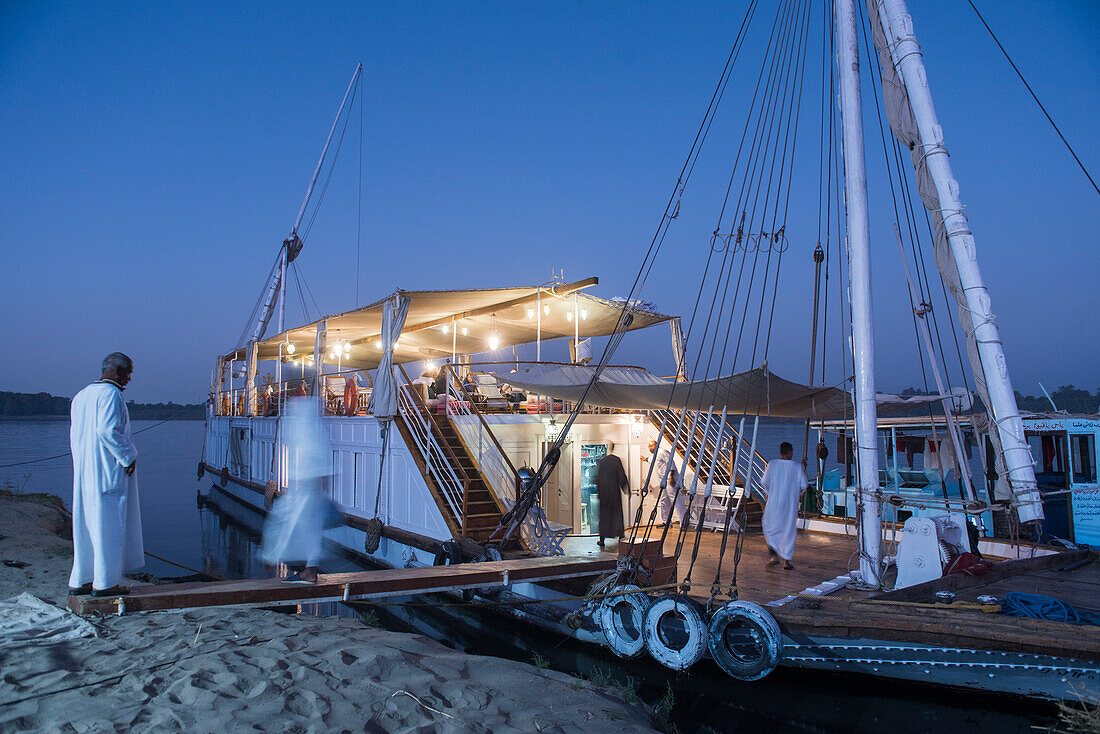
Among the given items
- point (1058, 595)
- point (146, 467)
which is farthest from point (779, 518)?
point (146, 467)

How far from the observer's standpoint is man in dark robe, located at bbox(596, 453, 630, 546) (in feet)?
32.9

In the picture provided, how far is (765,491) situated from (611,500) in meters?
2.94

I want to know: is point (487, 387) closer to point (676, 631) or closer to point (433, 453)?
point (433, 453)

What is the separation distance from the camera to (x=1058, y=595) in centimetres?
623

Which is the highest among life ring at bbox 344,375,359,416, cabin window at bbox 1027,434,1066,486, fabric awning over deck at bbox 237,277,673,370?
fabric awning over deck at bbox 237,277,673,370

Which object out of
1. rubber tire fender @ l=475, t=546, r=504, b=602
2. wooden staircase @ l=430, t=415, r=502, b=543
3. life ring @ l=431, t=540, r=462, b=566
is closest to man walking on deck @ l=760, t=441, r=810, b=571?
rubber tire fender @ l=475, t=546, r=504, b=602

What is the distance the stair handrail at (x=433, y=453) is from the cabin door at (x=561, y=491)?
6.87 ft

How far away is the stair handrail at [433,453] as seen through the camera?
1060 cm

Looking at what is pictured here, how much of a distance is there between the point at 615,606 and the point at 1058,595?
14.5ft

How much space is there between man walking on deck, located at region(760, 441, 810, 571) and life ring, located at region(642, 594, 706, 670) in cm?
278

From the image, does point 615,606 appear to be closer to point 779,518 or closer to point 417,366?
point 779,518

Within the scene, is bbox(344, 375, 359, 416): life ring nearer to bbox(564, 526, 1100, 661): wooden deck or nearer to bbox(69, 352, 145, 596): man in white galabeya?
bbox(564, 526, 1100, 661): wooden deck

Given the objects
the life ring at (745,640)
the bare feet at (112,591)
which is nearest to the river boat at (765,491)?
the life ring at (745,640)

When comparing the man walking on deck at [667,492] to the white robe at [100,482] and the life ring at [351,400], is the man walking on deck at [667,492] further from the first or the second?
the white robe at [100,482]
